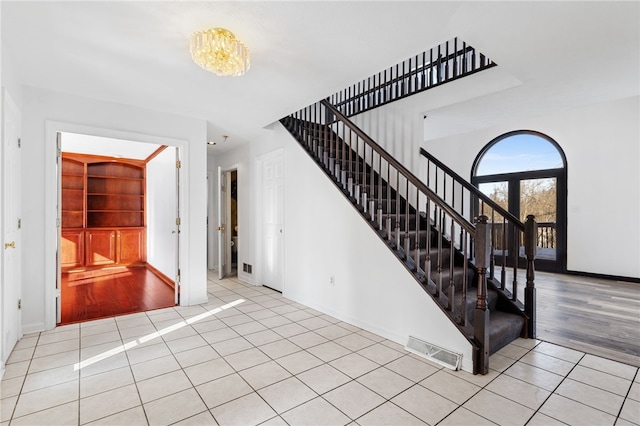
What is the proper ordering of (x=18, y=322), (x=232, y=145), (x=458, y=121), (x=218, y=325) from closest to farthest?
(x=18, y=322), (x=218, y=325), (x=458, y=121), (x=232, y=145)

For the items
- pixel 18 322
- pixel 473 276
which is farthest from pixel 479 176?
pixel 18 322

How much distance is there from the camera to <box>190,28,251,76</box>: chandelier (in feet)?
7.08

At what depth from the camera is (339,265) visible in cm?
374

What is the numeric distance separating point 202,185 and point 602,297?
5.91 m

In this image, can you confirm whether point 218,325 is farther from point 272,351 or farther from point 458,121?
point 458,121

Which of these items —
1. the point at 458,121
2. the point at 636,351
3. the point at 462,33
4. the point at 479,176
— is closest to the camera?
the point at 462,33

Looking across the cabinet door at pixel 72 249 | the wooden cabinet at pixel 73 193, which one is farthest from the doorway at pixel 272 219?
the wooden cabinet at pixel 73 193

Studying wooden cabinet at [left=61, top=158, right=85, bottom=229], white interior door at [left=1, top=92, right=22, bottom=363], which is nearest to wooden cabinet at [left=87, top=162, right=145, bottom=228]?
wooden cabinet at [left=61, top=158, right=85, bottom=229]

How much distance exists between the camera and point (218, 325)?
348 centimetres

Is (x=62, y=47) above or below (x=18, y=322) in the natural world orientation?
above

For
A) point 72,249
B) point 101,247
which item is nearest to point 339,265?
point 101,247

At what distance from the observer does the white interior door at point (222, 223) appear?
225 inches

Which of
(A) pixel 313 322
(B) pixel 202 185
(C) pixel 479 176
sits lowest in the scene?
→ (A) pixel 313 322

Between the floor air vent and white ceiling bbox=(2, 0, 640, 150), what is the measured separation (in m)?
2.51
